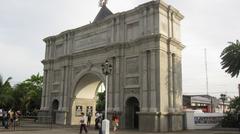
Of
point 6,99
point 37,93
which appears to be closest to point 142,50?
point 6,99

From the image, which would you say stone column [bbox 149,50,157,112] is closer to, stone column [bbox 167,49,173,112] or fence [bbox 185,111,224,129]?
stone column [bbox 167,49,173,112]

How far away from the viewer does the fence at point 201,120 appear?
2880 centimetres

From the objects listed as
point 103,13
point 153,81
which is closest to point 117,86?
point 153,81

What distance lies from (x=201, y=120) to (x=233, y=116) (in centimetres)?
299

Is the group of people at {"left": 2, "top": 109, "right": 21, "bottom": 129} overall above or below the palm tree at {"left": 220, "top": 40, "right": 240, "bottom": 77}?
below

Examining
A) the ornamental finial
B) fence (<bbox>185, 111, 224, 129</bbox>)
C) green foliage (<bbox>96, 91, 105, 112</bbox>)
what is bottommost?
fence (<bbox>185, 111, 224, 129</bbox>)

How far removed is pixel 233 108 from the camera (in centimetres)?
3006

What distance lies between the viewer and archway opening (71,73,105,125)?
35188 mm

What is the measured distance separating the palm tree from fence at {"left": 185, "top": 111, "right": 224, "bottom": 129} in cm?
520

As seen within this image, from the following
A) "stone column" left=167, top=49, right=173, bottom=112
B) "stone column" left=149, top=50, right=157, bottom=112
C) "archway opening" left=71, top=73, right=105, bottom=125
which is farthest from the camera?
"archway opening" left=71, top=73, right=105, bottom=125

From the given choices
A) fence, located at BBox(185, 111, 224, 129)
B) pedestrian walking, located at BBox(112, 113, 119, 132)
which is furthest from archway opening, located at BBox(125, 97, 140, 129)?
fence, located at BBox(185, 111, 224, 129)

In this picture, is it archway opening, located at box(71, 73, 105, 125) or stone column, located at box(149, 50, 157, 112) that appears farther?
archway opening, located at box(71, 73, 105, 125)

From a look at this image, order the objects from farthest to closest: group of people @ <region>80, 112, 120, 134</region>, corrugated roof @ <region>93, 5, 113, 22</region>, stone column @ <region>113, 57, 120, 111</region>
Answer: corrugated roof @ <region>93, 5, 113, 22</region>
stone column @ <region>113, 57, 120, 111</region>
group of people @ <region>80, 112, 120, 134</region>

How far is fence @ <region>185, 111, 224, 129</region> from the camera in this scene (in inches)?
1134
